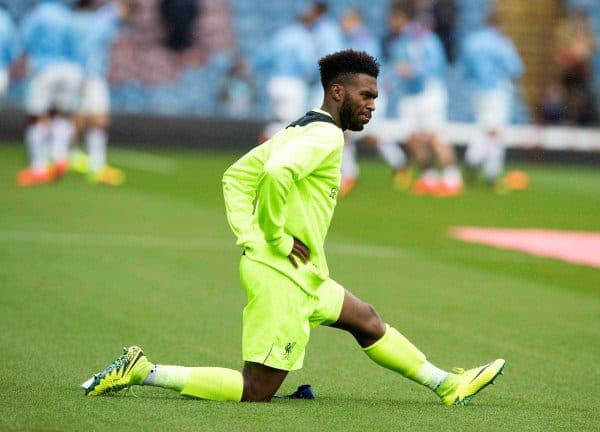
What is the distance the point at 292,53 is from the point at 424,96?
2354mm

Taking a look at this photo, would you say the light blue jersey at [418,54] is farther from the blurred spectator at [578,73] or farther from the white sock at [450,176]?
the blurred spectator at [578,73]

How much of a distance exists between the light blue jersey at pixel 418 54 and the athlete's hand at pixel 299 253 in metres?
15.1

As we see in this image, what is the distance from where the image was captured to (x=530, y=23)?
106ft

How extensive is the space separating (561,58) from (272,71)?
11.9 m

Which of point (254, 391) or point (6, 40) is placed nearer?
point (254, 391)

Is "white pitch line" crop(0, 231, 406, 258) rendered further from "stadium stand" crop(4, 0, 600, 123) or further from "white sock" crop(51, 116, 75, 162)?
"stadium stand" crop(4, 0, 600, 123)

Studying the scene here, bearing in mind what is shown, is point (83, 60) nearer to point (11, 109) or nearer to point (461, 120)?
point (11, 109)

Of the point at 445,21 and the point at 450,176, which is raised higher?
the point at 445,21

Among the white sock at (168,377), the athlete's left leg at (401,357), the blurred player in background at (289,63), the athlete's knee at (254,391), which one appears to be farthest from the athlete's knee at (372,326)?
the blurred player in background at (289,63)

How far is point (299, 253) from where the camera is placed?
624cm

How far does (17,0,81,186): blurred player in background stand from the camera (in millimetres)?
19266

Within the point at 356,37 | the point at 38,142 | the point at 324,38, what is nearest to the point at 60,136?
the point at 38,142

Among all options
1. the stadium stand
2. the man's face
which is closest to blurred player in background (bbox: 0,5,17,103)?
the stadium stand

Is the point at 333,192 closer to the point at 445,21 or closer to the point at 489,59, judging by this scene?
the point at 489,59
